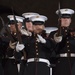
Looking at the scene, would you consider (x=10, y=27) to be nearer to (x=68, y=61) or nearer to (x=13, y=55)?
(x=13, y=55)

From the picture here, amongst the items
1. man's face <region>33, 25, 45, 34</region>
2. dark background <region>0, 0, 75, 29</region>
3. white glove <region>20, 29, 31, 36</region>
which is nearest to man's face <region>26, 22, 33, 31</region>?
white glove <region>20, 29, 31, 36</region>

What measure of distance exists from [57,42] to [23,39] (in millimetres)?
502

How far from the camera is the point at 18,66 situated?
8.39 meters

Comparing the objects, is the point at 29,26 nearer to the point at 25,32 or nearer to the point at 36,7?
the point at 25,32

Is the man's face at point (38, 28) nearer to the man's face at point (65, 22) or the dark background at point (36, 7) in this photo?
the man's face at point (65, 22)

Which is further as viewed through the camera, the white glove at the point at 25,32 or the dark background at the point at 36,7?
the dark background at the point at 36,7

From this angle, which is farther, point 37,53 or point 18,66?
point 18,66

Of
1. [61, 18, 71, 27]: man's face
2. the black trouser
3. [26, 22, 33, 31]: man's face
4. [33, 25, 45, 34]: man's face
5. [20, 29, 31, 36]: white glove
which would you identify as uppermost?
[61, 18, 71, 27]: man's face

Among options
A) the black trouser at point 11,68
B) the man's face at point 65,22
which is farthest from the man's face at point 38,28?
the black trouser at point 11,68

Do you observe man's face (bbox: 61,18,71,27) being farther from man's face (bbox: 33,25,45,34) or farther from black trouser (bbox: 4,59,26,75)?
black trouser (bbox: 4,59,26,75)

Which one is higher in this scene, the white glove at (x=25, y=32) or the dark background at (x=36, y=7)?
the white glove at (x=25, y=32)

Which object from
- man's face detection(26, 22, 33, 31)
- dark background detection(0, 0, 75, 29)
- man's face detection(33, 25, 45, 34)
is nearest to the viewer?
man's face detection(33, 25, 45, 34)

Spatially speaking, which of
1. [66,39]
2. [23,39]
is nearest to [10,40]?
[23,39]

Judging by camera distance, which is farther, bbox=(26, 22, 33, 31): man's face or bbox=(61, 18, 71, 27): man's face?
bbox=(26, 22, 33, 31): man's face
